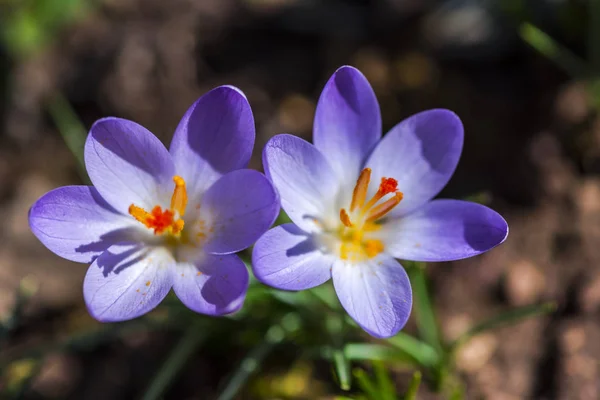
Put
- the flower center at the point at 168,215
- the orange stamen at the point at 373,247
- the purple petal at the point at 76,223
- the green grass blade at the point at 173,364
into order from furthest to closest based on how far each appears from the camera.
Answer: the green grass blade at the point at 173,364 → the orange stamen at the point at 373,247 → the flower center at the point at 168,215 → the purple petal at the point at 76,223

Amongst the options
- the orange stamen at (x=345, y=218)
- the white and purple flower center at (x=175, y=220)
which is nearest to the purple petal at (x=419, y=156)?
the orange stamen at (x=345, y=218)

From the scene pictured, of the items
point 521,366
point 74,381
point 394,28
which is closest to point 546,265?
point 521,366

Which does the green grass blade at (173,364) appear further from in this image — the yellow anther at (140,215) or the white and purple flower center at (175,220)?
the yellow anther at (140,215)

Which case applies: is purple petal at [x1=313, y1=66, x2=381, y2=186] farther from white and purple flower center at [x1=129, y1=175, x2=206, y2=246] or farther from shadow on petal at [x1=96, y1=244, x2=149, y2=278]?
shadow on petal at [x1=96, y1=244, x2=149, y2=278]

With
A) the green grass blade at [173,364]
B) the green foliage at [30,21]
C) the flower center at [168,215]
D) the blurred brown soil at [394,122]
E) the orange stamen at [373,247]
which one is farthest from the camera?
the green foliage at [30,21]

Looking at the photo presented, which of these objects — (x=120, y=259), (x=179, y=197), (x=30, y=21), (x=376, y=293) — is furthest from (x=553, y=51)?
(x=30, y=21)

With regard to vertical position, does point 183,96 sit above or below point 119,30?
below

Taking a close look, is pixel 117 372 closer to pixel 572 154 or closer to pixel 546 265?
pixel 546 265
